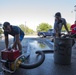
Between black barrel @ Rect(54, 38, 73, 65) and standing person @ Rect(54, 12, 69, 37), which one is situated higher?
standing person @ Rect(54, 12, 69, 37)

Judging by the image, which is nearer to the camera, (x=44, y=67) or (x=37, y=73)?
(x=37, y=73)

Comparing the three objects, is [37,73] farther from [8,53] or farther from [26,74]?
[8,53]

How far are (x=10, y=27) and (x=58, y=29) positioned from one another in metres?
2.18

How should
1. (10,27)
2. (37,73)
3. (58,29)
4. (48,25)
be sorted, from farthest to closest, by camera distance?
(48,25) < (58,29) < (10,27) < (37,73)

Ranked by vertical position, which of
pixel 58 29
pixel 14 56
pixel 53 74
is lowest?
pixel 53 74

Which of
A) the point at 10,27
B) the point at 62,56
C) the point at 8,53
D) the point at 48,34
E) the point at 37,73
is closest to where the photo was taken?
the point at 8,53

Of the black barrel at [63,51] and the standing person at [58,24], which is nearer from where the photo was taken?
the black barrel at [63,51]

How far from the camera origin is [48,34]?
40.3m

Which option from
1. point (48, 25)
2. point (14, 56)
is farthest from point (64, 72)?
point (48, 25)

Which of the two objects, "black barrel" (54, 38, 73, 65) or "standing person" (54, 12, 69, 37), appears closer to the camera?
"black barrel" (54, 38, 73, 65)

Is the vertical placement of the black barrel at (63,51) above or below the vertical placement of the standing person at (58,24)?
below

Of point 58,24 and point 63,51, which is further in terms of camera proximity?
point 58,24

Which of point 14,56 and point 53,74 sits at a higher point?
point 14,56

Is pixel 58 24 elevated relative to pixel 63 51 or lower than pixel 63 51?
elevated
